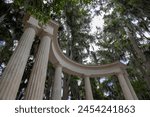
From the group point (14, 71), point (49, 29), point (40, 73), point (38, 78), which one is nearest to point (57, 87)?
point (40, 73)

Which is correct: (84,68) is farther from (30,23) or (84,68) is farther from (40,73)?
(40,73)

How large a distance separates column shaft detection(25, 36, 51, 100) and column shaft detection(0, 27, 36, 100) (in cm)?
135

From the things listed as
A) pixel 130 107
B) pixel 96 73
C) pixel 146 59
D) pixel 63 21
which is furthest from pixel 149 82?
pixel 63 21

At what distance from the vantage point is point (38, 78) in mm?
11352

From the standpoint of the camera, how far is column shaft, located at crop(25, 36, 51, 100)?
33.9 feet

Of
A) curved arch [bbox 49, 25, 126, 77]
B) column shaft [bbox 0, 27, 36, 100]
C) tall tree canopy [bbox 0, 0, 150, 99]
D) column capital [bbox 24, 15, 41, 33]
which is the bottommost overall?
column shaft [bbox 0, 27, 36, 100]

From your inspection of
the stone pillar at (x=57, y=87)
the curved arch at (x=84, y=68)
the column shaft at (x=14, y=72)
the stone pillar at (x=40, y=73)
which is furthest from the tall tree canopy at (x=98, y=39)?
the column shaft at (x=14, y=72)

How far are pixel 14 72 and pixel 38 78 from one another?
2.19 metres

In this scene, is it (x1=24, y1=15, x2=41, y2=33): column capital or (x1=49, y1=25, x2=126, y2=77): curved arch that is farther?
(x1=49, y1=25, x2=126, y2=77): curved arch

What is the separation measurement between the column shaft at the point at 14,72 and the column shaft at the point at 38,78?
1347 millimetres

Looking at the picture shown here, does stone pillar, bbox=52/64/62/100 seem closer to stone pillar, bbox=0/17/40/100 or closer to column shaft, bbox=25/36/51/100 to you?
column shaft, bbox=25/36/51/100

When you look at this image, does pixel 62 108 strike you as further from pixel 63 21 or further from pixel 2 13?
pixel 63 21

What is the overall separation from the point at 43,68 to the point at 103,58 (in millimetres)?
30120

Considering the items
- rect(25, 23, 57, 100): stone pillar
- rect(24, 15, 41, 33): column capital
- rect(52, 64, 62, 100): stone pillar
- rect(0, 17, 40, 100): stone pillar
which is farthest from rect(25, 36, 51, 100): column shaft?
rect(52, 64, 62, 100): stone pillar
